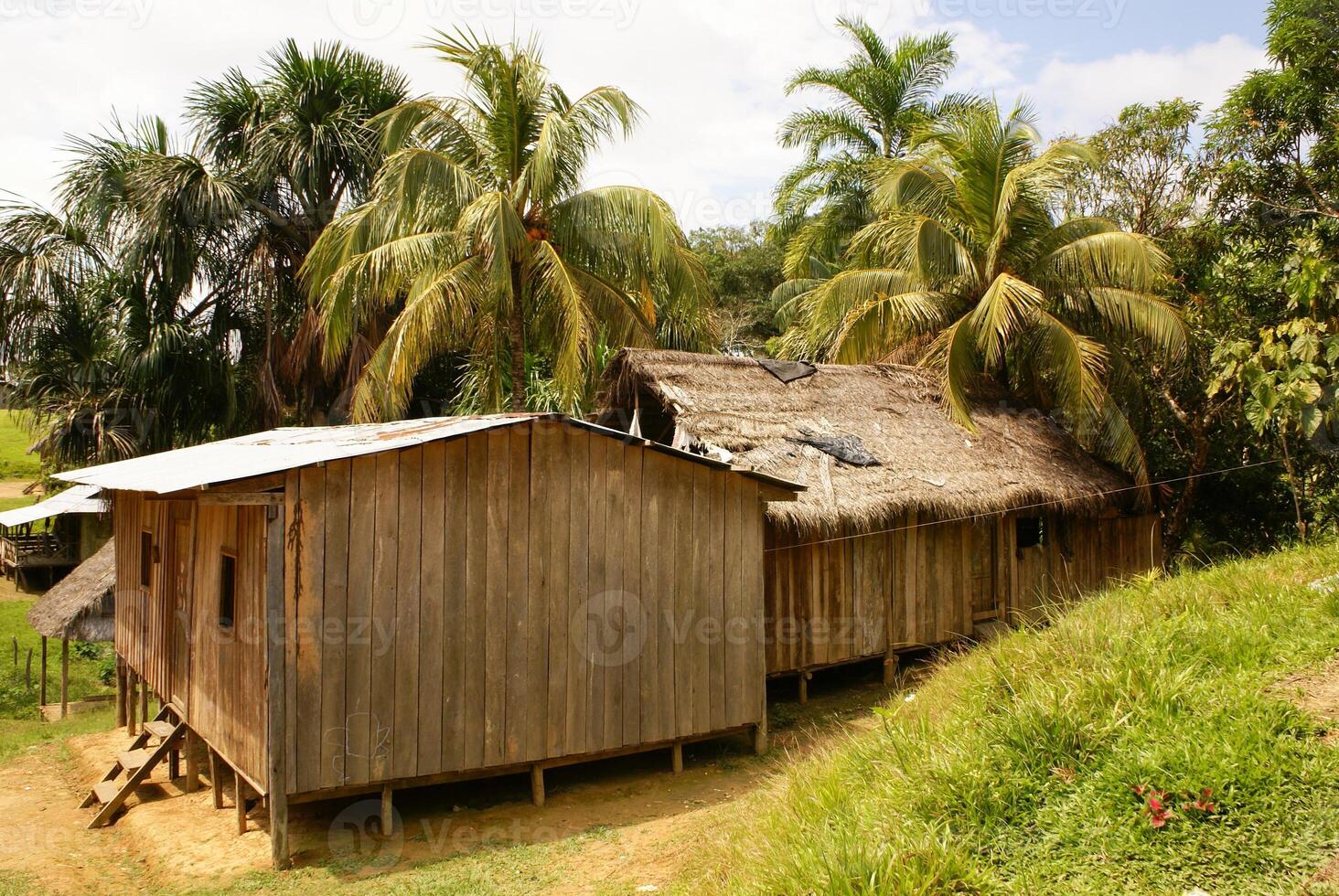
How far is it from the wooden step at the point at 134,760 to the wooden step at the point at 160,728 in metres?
0.20

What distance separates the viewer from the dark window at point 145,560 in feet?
35.8

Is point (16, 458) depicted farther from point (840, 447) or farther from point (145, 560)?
point (840, 447)

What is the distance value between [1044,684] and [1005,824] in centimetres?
102

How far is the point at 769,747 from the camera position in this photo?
9602 millimetres

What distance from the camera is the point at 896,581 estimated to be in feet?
39.4

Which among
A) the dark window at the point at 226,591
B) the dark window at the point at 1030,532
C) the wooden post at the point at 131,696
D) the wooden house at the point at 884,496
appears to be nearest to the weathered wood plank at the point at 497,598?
the dark window at the point at 226,591

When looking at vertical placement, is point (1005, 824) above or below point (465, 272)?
below

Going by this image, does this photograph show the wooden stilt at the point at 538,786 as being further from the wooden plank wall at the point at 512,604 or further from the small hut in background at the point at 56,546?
the small hut in background at the point at 56,546

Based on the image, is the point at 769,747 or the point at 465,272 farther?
the point at 465,272

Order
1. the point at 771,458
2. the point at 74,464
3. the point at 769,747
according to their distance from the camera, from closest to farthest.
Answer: the point at 769,747 → the point at 771,458 → the point at 74,464

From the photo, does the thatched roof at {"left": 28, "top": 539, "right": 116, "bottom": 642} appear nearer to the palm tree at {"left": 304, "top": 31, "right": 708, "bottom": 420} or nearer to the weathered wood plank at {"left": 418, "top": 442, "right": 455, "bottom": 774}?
the palm tree at {"left": 304, "top": 31, "right": 708, "bottom": 420}

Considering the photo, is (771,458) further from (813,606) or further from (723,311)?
(723,311)

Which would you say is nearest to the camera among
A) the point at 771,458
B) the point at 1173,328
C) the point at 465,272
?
the point at 771,458

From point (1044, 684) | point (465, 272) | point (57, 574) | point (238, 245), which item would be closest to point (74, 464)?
point (238, 245)
